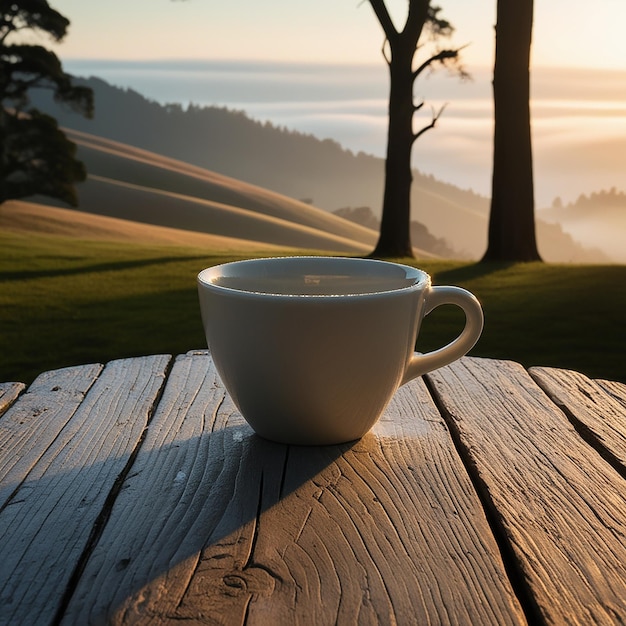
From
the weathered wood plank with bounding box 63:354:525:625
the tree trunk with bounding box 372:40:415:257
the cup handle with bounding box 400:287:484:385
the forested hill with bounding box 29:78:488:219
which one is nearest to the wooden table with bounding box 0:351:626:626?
the weathered wood plank with bounding box 63:354:525:625

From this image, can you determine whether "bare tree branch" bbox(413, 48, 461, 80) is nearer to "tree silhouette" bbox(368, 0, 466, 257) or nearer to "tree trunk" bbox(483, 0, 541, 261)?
"tree silhouette" bbox(368, 0, 466, 257)

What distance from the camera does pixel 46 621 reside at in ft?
2.22

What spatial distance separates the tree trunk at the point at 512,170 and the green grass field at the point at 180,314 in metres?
0.80

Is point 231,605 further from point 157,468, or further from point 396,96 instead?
point 396,96

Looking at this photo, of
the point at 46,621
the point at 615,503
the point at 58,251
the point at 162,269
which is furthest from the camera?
the point at 58,251

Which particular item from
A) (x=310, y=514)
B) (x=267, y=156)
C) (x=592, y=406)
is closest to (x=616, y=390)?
(x=592, y=406)

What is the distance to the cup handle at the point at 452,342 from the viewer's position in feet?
3.67

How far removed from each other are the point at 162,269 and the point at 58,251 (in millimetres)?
2925

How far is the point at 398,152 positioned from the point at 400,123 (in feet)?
1.45

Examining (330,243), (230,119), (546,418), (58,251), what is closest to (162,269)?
(58,251)

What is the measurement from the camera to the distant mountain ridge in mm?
92500

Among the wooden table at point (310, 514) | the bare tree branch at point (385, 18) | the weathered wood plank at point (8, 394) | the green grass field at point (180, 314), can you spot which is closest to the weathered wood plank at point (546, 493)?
the wooden table at point (310, 514)

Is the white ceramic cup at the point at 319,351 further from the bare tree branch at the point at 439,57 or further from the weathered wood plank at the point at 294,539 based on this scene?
the bare tree branch at the point at 439,57

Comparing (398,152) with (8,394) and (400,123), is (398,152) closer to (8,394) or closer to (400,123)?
(400,123)
